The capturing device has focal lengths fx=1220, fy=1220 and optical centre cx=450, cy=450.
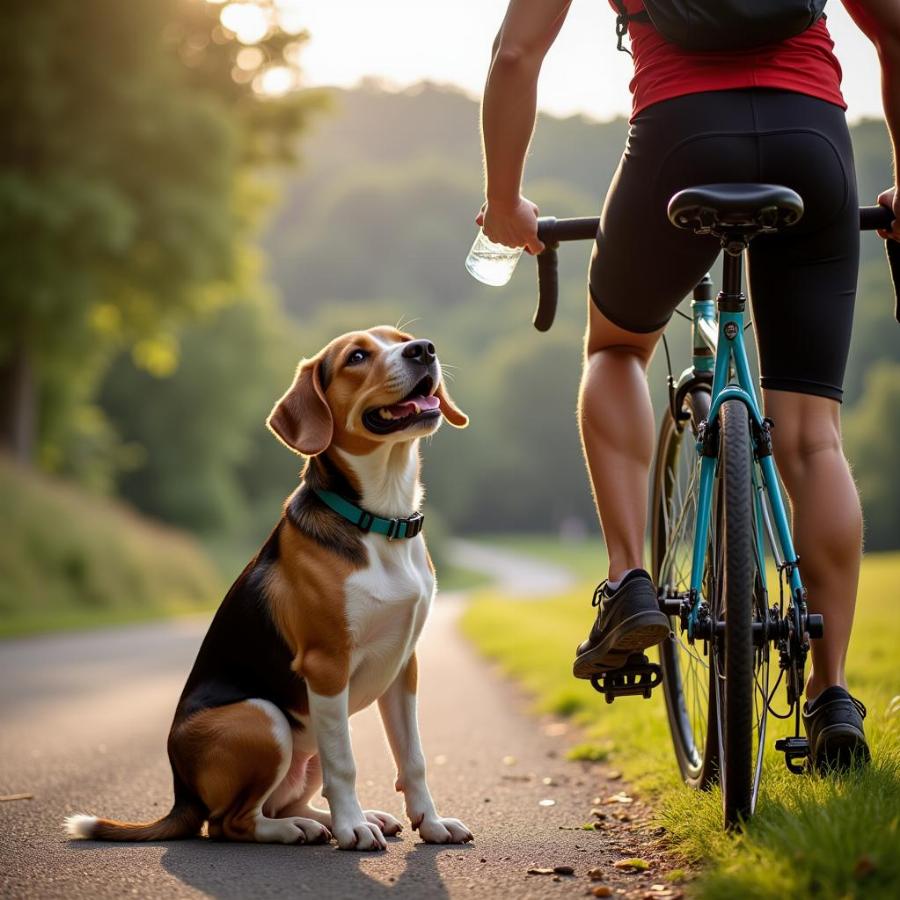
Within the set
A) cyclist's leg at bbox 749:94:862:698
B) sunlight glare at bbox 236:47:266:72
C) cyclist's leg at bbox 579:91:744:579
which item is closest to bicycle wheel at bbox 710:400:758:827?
cyclist's leg at bbox 749:94:862:698

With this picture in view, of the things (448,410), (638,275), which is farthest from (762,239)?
(448,410)

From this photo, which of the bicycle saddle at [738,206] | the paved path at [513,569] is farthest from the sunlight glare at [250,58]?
the bicycle saddle at [738,206]

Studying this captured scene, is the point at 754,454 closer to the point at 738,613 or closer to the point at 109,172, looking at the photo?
the point at 738,613

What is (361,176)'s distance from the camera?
4572 inches

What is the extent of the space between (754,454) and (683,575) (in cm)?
81

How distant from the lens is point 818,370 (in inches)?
130

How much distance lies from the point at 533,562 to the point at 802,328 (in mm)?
65759

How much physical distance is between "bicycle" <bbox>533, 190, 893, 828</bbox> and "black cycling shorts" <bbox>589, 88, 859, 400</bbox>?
13 centimetres

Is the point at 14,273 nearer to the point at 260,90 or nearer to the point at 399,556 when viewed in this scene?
the point at 260,90

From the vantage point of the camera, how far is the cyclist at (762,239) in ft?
10.0

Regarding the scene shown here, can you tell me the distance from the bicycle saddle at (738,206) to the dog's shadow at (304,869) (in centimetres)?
173

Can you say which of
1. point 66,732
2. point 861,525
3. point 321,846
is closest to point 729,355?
point 861,525

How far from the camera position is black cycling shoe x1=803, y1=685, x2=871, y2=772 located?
3201mm

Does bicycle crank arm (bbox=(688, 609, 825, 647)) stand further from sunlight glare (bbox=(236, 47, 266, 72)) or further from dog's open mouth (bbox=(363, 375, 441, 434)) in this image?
sunlight glare (bbox=(236, 47, 266, 72))
